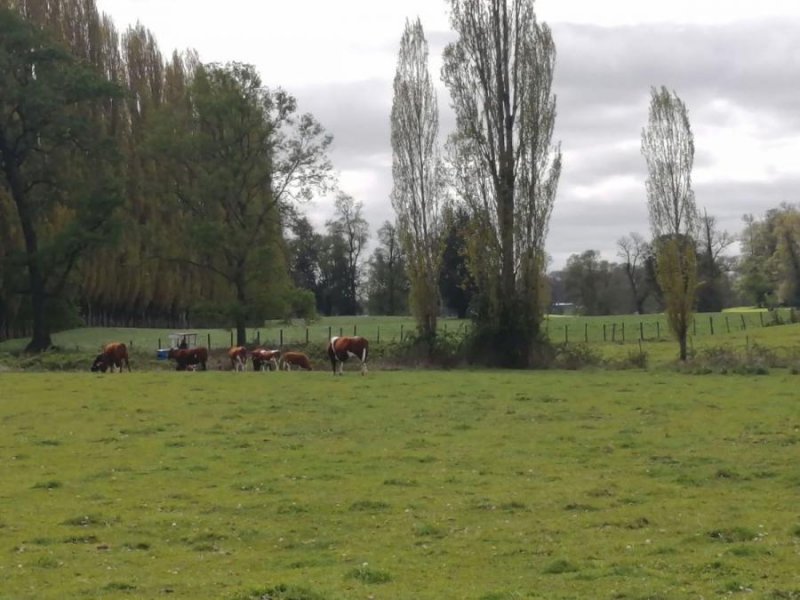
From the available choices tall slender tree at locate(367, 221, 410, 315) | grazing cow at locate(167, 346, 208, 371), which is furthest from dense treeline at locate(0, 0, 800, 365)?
tall slender tree at locate(367, 221, 410, 315)

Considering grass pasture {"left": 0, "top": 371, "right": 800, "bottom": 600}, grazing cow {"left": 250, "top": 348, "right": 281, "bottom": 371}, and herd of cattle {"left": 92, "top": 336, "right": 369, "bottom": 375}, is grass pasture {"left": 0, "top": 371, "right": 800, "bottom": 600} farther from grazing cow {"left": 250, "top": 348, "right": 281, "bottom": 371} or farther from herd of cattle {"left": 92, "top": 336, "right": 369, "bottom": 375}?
grazing cow {"left": 250, "top": 348, "right": 281, "bottom": 371}

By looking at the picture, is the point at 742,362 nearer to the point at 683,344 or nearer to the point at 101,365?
the point at 683,344

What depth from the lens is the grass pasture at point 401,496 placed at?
8898mm

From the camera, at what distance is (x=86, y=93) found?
44375mm

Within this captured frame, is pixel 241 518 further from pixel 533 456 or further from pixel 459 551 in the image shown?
pixel 533 456

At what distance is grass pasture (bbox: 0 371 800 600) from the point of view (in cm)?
890

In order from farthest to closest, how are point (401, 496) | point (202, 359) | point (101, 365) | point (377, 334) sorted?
point (377, 334)
point (202, 359)
point (101, 365)
point (401, 496)

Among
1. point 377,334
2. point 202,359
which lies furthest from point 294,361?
point 377,334

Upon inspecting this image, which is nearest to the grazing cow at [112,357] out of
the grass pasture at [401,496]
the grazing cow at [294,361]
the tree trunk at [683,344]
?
the grazing cow at [294,361]

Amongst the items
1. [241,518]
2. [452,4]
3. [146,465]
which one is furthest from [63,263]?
[241,518]

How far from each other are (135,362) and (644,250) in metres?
75.3

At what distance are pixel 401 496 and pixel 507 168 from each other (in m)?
24.4

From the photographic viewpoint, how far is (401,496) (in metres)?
13.0

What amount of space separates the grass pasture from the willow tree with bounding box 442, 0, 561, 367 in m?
11.6
